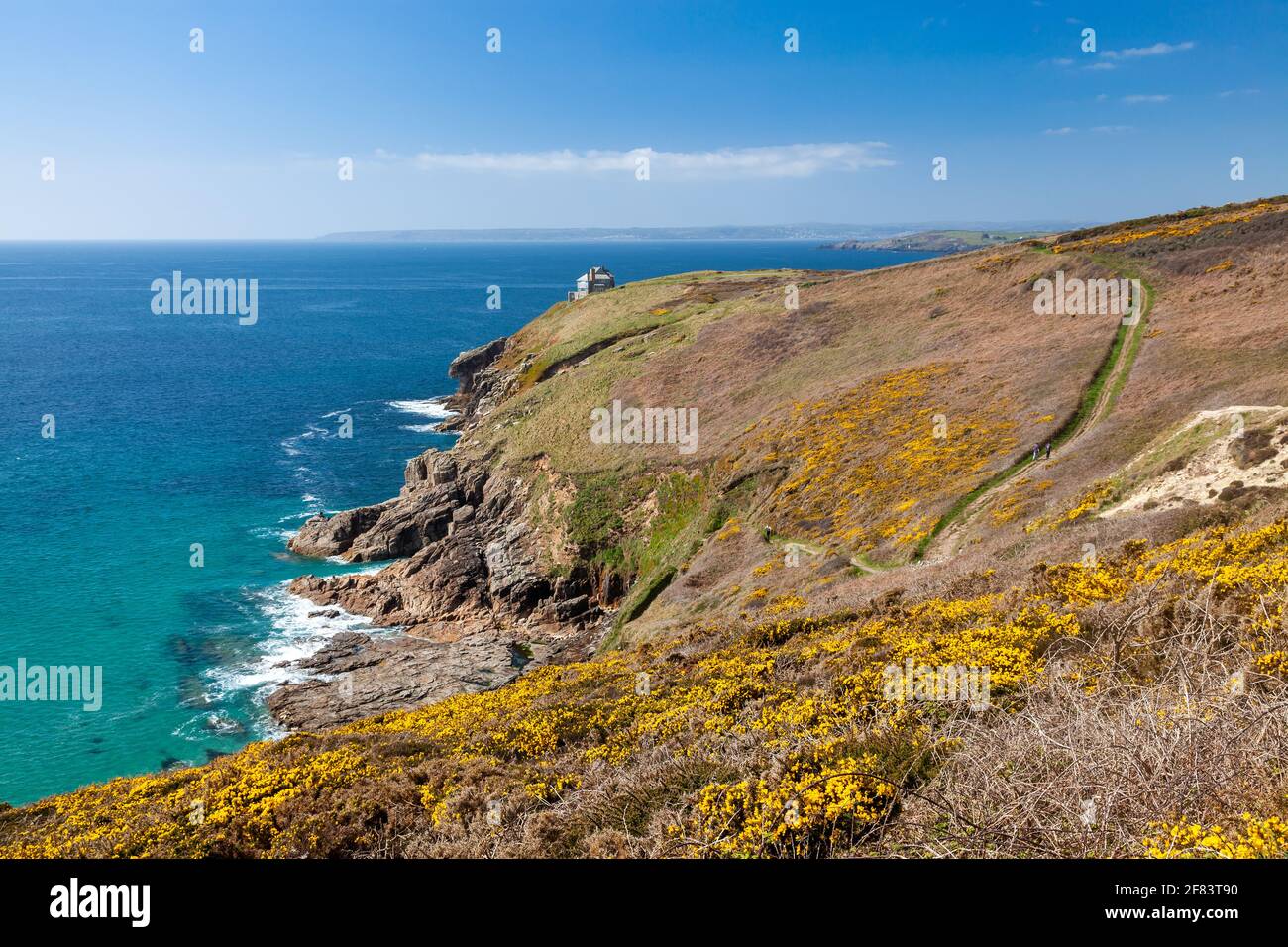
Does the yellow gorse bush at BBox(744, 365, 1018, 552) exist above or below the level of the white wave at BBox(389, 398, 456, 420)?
below

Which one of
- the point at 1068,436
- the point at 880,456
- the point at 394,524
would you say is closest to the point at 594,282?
the point at 394,524

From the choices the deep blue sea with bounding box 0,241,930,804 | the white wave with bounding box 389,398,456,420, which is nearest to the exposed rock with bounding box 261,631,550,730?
the deep blue sea with bounding box 0,241,930,804

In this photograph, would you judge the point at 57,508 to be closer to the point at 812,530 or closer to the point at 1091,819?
the point at 812,530

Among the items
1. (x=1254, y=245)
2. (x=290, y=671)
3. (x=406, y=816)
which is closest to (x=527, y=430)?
(x=290, y=671)

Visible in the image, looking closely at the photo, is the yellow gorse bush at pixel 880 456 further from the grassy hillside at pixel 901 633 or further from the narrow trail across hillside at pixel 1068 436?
the narrow trail across hillside at pixel 1068 436

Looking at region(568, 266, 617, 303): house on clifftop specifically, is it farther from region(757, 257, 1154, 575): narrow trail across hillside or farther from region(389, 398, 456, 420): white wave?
region(757, 257, 1154, 575): narrow trail across hillside

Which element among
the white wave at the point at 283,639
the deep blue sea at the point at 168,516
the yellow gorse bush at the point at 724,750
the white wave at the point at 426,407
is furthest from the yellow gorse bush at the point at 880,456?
the white wave at the point at 426,407
